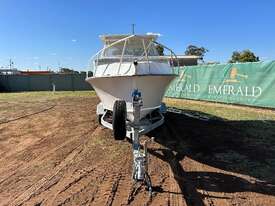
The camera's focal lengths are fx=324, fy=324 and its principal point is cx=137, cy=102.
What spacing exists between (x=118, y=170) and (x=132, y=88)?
6.84 feet

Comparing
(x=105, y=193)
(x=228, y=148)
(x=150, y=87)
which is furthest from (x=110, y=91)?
(x=105, y=193)

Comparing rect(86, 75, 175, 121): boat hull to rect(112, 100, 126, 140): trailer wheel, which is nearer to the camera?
rect(112, 100, 126, 140): trailer wheel

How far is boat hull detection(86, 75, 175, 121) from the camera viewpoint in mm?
7250

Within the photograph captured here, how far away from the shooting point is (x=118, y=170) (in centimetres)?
585

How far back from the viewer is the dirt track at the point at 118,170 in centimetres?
470

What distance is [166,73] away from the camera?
833 cm

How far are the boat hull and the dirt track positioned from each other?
893 mm

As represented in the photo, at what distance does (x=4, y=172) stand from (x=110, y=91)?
314cm

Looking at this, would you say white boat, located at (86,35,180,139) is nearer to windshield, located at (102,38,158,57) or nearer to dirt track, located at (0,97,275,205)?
windshield, located at (102,38,158,57)

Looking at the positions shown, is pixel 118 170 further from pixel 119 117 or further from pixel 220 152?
pixel 220 152

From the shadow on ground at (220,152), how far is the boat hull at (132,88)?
992mm

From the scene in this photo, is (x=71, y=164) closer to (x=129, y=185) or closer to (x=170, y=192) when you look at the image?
(x=129, y=185)

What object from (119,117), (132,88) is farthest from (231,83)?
(119,117)

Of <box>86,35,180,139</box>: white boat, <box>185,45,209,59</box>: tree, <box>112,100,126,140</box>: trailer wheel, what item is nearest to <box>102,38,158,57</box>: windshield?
<box>86,35,180,139</box>: white boat
